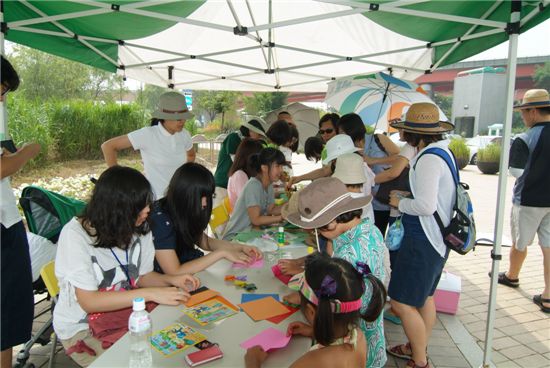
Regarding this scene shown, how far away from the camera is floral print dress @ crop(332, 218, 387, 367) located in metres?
1.66

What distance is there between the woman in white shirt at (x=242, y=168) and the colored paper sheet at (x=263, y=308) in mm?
1811

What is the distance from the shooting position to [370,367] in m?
1.76

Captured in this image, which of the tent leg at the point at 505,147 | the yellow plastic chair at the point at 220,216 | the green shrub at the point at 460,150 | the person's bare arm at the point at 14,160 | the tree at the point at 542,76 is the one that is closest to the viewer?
the person's bare arm at the point at 14,160

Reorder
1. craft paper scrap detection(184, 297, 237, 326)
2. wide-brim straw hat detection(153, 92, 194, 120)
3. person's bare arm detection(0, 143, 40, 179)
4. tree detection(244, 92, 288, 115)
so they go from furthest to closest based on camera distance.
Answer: tree detection(244, 92, 288, 115) < wide-brim straw hat detection(153, 92, 194, 120) < person's bare arm detection(0, 143, 40, 179) < craft paper scrap detection(184, 297, 237, 326)

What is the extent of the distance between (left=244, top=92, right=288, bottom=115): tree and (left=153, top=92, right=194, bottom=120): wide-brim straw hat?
2059cm

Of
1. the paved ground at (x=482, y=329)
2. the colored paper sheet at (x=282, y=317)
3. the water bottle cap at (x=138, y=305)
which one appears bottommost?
the paved ground at (x=482, y=329)

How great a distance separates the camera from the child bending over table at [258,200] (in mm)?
3092

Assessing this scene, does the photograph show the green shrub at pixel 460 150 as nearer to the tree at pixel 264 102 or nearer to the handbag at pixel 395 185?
the handbag at pixel 395 185

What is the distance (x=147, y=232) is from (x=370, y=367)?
124 centimetres

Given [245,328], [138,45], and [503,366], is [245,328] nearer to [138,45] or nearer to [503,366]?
[503,366]

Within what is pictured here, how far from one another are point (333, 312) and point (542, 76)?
36.8 m

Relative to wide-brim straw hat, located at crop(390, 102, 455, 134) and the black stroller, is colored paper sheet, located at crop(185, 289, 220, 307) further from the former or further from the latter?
wide-brim straw hat, located at crop(390, 102, 455, 134)

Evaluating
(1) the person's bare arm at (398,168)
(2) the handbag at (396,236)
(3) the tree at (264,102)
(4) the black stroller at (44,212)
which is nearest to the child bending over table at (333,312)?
(2) the handbag at (396,236)

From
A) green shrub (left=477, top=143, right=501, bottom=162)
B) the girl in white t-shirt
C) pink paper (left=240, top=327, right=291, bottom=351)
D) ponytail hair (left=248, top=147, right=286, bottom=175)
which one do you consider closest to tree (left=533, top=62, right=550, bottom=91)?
green shrub (left=477, top=143, right=501, bottom=162)
